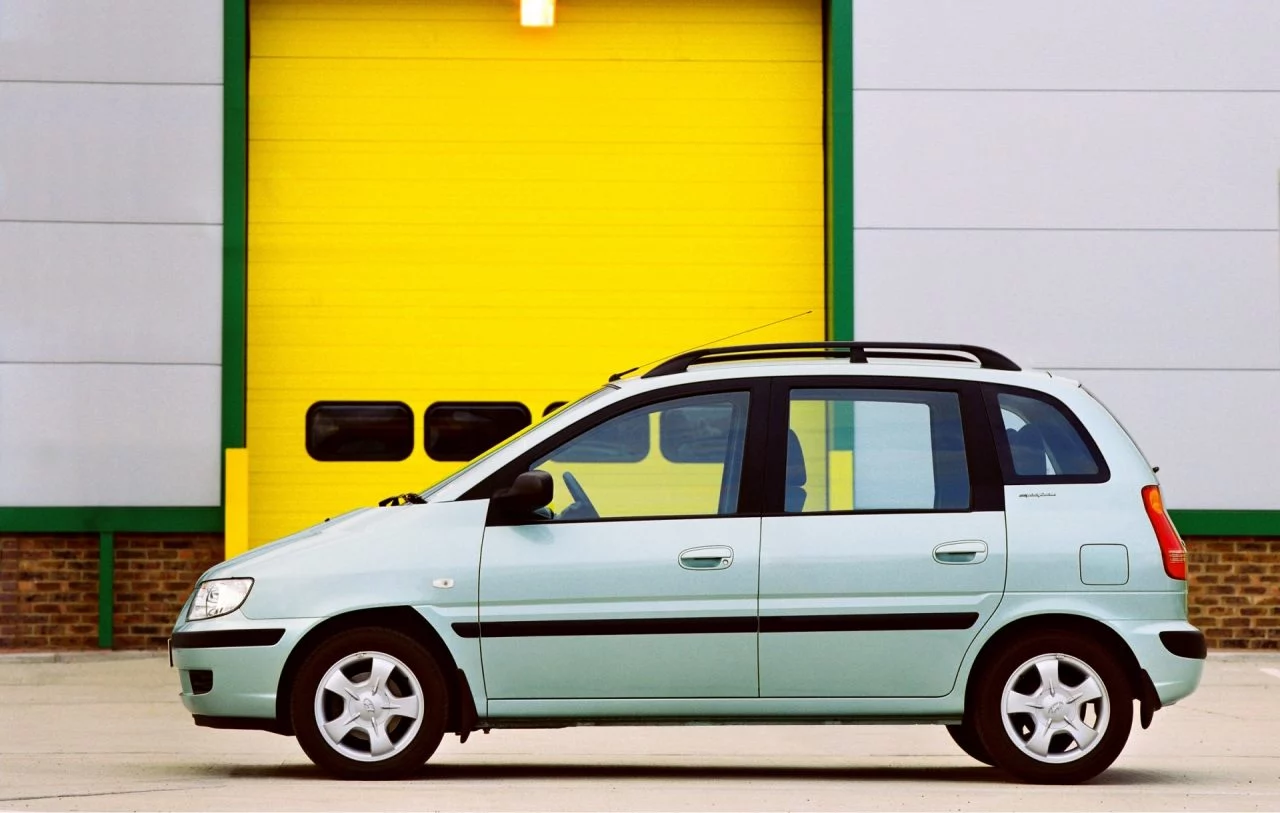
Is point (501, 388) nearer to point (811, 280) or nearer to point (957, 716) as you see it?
point (811, 280)

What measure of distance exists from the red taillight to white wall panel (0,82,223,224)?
8.68 m

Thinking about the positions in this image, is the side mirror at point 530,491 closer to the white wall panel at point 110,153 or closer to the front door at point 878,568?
the front door at point 878,568

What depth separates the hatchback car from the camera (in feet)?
26.0

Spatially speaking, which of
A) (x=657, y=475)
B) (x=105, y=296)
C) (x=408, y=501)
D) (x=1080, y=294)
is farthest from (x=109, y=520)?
(x=657, y=475)

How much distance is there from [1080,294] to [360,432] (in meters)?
5.55

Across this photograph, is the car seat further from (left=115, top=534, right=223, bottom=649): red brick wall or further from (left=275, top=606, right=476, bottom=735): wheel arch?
(left=115, top=534, right=223, bottom=649): red brick wall

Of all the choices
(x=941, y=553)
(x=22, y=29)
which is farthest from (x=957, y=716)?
(x=22, y=29)

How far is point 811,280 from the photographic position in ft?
49.9

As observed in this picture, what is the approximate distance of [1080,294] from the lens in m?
14.9

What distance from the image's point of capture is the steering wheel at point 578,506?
317 inches

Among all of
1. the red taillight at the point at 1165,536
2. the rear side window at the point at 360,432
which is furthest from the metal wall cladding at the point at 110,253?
the red taillight at the point at 1165,536

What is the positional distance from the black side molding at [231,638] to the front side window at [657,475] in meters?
1.25

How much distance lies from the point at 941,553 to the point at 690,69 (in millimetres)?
8034

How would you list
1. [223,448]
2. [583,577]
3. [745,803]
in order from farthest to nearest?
[223,448], [583,577], [745,803]
